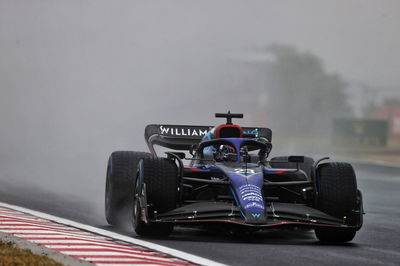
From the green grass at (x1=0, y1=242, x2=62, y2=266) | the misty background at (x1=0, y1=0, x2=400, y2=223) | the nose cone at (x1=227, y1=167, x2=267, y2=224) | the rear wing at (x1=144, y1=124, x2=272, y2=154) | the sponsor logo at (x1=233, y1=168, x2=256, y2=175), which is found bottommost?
the green grass at (x1=0, y1=242, x2=62, y2=266)

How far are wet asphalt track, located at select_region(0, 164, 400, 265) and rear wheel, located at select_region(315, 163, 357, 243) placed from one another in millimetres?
174

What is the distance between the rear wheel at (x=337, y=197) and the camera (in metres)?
10.4

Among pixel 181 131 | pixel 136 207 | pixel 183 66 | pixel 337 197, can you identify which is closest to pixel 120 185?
pixel 136 207

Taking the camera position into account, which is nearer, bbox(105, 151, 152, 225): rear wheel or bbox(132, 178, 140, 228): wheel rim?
bbox(132, 178, 140, 228): wheel rim

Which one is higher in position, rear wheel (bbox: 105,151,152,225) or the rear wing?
the rear wing

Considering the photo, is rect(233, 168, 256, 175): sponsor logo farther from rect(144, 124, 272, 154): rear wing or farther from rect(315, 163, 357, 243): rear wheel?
rect(144, 124, 272, 154): rear wing

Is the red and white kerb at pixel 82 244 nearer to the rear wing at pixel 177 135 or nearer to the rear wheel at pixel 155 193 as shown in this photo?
the rear wheel at pixel 155 193

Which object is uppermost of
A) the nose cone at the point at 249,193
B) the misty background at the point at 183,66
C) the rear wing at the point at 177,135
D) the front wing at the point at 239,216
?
the misty background at the point at 183,66

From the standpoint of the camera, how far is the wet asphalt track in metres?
8.77

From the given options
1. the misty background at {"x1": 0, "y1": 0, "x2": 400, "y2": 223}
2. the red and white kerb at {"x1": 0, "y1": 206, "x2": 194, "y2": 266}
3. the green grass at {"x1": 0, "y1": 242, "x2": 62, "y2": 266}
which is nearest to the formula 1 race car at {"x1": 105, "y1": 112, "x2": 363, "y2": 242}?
the red and white kerb at {"x1": 0, "y1": 206, "x2": 194, "y2": 266}

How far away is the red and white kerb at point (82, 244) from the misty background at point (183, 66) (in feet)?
70.8

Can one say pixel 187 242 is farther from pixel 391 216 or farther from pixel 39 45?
pixel 39 45

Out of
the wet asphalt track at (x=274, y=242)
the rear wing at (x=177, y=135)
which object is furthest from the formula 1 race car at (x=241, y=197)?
the rear wing at (x=177, y=135)

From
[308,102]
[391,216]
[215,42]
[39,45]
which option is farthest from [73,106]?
[391,216]
